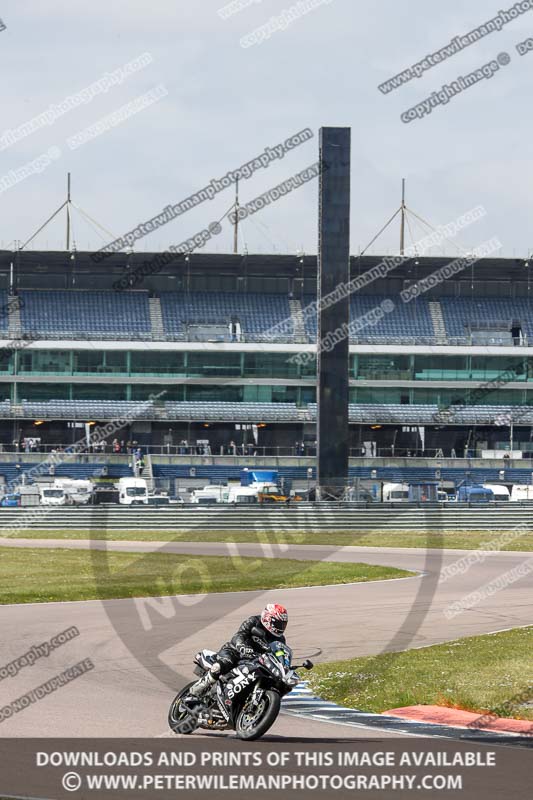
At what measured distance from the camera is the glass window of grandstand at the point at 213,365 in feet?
282

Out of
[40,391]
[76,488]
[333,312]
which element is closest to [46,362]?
[40,391]

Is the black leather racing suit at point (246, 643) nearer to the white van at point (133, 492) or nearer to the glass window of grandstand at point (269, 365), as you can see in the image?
the white van at point (133, 492)

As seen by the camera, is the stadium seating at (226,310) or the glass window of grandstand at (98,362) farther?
the stadium seating at (226,310)

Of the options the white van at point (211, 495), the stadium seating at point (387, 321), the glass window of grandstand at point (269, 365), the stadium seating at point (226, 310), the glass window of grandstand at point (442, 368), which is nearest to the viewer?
the white van at point (211, 495)

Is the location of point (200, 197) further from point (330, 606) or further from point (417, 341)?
point (330, 606)

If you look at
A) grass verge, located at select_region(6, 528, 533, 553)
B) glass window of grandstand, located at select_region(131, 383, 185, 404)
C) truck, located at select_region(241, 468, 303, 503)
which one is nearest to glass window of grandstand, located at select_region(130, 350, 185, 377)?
glass window of grandstand, located at select_region(131, 383, 185, 404)

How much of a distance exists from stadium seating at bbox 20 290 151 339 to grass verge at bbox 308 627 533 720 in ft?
226

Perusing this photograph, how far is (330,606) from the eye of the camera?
84.9 feet

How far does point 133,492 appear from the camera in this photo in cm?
6238

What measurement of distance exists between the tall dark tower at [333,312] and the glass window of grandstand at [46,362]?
105 ft

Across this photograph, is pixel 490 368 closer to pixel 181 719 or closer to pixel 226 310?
pixel 226 310

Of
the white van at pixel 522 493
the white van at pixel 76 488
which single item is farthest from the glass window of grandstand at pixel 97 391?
the white van at pixel 522 493

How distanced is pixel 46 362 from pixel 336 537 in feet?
138

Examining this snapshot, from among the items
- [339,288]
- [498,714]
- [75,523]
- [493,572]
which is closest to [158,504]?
[75,523]
